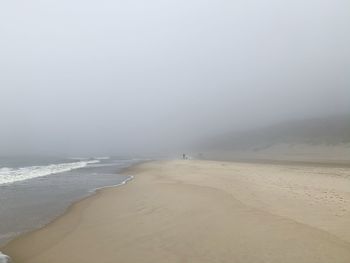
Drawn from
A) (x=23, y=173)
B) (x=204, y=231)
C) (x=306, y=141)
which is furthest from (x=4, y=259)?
(x=306, y=141)

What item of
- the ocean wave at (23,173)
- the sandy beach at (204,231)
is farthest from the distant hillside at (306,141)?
the sandy beach at (204,231)

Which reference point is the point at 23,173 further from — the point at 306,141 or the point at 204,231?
the point at 306,141

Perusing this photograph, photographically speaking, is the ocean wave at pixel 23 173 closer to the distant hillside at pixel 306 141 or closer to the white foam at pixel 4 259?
the white foam at pixel 4 259

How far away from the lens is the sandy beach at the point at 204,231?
7949 millimetres

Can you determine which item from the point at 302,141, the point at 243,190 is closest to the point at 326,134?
the point at 302,141

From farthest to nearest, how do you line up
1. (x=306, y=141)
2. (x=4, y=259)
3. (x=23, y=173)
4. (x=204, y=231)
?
(x=306, y=141), (x=23, y=173), (x=204, y=231), (x=4, y=259)

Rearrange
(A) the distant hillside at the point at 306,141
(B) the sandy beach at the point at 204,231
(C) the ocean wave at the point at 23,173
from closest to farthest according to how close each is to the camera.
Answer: (B) the sandy beach at the point at 204,231, (C) the ocean wave at the point at 23,173, (A) the distant hillside at the point at 306,141

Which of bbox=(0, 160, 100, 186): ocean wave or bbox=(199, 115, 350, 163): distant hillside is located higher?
bbox=(199, 115, 350, 163): distant hillside

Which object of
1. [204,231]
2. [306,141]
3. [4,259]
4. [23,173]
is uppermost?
[306,141]

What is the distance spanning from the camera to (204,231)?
32.8ft

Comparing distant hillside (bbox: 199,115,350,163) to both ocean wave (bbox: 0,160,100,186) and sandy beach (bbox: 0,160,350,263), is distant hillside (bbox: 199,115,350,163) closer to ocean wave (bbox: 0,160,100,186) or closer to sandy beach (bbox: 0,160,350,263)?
ocean wave (bbox: 0,160,100,186)

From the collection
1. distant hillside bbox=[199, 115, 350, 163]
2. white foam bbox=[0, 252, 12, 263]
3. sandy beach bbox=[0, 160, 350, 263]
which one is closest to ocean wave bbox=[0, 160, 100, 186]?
sandy beach bbox=[0, 160, 350, 263]

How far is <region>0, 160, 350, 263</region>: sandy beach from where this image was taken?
7.95 metres

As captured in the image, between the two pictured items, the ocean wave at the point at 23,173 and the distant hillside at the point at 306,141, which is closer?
the ocean wave at the point at 23,173
